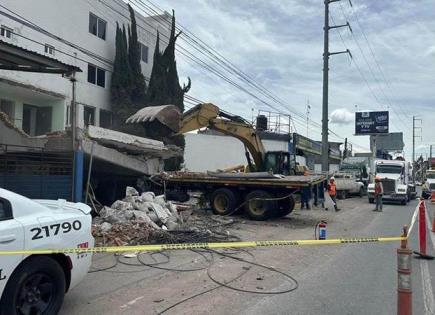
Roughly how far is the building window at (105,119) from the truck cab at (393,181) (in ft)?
56.6

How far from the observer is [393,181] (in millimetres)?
32188

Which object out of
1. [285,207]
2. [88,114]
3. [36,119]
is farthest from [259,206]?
[88,114]

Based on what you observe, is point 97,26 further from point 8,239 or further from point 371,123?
point 371,123

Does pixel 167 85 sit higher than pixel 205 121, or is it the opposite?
pixel 167 85

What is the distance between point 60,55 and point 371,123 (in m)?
58.5

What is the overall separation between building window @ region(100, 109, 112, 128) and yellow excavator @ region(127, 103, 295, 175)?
12.7 meters

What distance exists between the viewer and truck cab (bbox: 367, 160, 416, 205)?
31875 mm

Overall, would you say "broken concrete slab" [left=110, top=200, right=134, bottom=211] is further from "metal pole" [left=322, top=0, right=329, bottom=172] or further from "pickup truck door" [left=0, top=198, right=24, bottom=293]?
"metal pole" [left=322, top=0, right=329, bottom=172]

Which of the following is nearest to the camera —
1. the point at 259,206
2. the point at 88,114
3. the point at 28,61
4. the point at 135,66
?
the point at 28,61

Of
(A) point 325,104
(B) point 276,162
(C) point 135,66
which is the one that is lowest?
(B) point 276,162

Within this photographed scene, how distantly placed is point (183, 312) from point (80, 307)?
130 centimetres

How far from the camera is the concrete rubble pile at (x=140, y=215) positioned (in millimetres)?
12773

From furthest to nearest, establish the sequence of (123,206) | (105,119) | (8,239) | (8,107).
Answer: (105,119) → (8,107) → (123,206) → (8,239)

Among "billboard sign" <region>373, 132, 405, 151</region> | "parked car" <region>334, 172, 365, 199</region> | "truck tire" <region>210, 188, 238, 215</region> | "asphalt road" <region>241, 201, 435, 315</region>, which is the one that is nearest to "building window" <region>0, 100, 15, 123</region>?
"truck tire" <region>210, 188, 238, 215</region>
